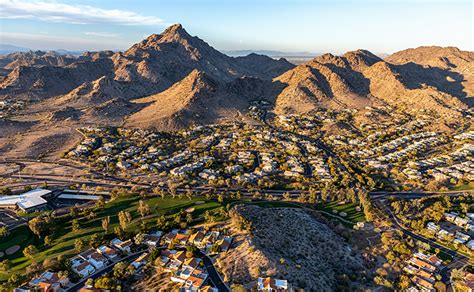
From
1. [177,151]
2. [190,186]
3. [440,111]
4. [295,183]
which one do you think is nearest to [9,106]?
[177,151]

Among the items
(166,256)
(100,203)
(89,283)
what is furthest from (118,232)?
(100,203)

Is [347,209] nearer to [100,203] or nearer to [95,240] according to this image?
[95,240]

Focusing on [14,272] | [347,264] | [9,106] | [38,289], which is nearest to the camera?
[38,289]

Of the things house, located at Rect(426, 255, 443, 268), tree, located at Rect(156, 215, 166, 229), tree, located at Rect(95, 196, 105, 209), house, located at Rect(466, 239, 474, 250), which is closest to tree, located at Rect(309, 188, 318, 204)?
house, located at Rect(426, 255, 443, 268)

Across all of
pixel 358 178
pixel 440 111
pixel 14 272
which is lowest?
pixel 14 272

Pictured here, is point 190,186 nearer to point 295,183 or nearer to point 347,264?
point 295,183

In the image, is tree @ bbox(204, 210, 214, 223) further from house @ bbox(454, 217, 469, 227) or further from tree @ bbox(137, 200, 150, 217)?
house @ bbox(454, 217, 469, 227)
